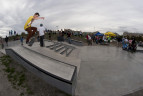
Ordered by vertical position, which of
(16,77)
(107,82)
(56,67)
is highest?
(56,67)

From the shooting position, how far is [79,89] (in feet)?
13.3

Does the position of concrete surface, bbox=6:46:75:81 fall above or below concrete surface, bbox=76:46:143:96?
above

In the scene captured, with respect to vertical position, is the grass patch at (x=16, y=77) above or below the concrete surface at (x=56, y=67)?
below

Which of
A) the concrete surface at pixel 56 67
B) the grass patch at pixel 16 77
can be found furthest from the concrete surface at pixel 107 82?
the grass patch at pixel 16 77

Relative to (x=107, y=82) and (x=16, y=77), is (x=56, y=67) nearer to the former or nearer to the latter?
(x=16, y=77)

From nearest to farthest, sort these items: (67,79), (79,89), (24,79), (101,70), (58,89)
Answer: (67,79) < (58,89) < (79,89) < (24,79) < (101,70)

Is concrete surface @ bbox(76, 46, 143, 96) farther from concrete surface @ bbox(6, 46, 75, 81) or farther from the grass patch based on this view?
the grass patch

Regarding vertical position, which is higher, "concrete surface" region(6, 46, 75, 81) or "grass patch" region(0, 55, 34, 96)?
"concrete surface" region(6, 46, 75, 81)

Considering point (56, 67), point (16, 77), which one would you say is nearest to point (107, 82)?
point (56, 67)

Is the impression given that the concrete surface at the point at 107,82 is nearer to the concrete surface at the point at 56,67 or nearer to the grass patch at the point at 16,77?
the concrete surface at the point at 56,67

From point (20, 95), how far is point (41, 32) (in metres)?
5.39

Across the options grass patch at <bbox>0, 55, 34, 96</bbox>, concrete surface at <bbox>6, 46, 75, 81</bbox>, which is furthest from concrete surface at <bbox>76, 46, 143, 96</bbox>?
grass patch at <bbox>0, 55, 34, 96</bbox>

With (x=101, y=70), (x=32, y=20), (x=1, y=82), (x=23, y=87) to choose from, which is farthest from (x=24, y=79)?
(x=32, y=20)

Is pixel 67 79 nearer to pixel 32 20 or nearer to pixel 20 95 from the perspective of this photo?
pixel 20 95
